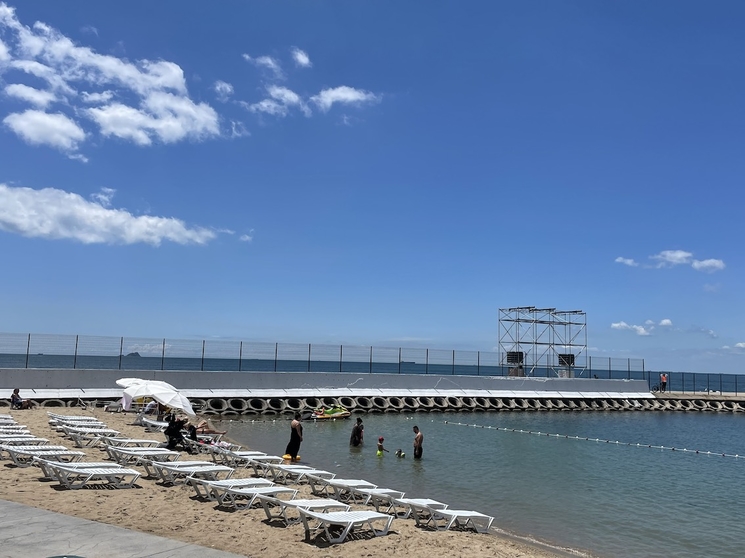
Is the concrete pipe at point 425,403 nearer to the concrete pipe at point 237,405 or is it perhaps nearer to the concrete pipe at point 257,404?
the concrete pipe at point 257,404

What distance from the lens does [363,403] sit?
4278 cm

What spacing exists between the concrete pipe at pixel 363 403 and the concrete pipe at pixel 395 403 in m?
1.46

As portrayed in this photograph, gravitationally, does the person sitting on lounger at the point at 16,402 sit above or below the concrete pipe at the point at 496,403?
above

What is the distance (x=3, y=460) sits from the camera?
1538cm

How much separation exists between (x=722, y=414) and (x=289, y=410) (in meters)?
42.3

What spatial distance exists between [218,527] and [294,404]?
3010 cm

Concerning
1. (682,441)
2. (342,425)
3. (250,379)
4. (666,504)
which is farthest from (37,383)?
(682,441)

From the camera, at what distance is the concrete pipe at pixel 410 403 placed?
43.9 m

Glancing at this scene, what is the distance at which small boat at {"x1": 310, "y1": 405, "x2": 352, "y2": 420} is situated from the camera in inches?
1436

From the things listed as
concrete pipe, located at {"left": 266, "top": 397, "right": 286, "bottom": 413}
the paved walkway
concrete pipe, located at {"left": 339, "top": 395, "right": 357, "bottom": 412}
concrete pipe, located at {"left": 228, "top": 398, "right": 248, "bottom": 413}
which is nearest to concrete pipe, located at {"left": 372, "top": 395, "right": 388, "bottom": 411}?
concrete pipe, located at {"left": 339, "top": 395, "right": 357, "bottom": 412}

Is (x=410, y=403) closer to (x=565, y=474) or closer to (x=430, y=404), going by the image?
(x=430, y=404)

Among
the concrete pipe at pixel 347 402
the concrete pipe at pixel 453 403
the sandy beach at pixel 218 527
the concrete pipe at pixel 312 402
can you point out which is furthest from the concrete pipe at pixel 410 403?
the sandy beach at pixel 218 527

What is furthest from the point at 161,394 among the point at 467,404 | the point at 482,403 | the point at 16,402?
the point at 482,403

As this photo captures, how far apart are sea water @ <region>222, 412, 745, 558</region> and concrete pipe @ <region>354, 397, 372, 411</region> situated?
167 cm
